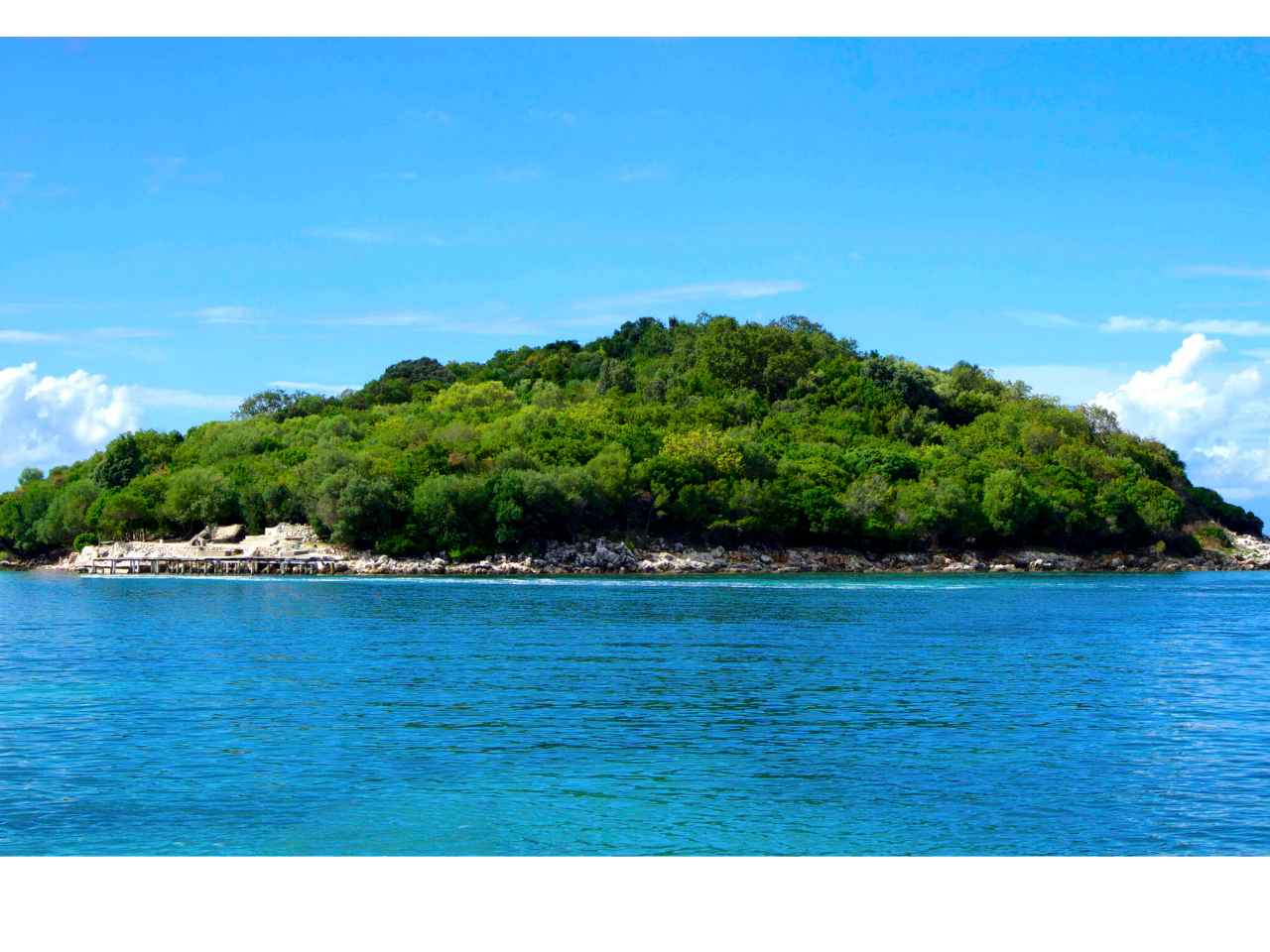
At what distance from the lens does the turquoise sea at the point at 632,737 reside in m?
14.6

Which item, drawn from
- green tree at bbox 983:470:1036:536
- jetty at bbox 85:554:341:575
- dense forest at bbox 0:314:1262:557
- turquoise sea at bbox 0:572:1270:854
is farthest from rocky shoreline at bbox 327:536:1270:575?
turquoise sea at bbox 0:572:1270:854

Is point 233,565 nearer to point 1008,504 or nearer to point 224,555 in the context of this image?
point 224,555

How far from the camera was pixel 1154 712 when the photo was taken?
76.8 ft

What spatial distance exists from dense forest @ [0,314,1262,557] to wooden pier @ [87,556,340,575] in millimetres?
2858

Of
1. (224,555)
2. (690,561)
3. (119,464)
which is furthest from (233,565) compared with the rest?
(690,561)

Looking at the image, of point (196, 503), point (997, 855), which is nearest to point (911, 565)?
point (196, 503)

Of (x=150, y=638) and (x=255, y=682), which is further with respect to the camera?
(x=150, y=638)

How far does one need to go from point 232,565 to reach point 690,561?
36.6m

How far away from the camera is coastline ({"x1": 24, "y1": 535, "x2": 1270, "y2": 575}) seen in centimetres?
8425

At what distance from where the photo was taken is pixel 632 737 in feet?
67.4

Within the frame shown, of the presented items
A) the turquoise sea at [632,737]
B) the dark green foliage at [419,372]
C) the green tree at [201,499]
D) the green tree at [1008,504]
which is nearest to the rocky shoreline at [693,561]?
the green tree at [201,499]

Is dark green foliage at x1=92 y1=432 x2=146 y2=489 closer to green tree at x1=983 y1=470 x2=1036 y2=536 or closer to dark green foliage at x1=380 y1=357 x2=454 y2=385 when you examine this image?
dark green foliage at x1=380 y1=357 x2=454 y2=385

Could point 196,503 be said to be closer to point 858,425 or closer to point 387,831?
point 858,425

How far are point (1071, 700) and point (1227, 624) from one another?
24644 mm
